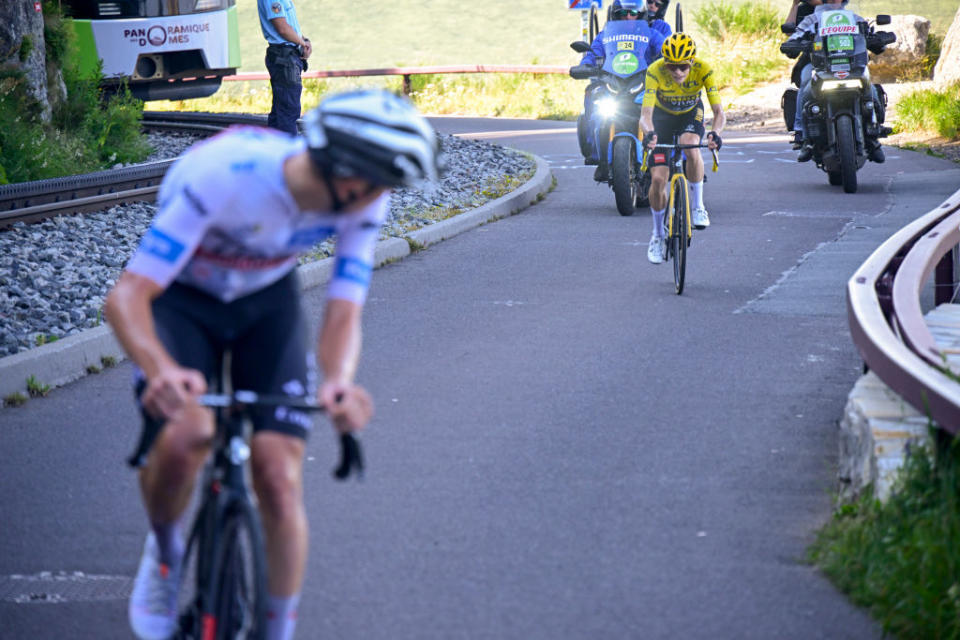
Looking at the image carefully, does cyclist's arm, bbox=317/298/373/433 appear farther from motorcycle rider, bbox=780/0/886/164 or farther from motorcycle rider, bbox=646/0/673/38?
motorcycle rider, bbox=780/0/886/164

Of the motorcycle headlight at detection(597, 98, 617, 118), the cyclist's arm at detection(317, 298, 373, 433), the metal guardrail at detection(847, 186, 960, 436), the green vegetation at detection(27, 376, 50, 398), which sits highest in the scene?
the cyclist's arm at detection(317, 298, 373, 433)

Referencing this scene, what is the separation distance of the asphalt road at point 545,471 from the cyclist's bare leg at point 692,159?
0.84m

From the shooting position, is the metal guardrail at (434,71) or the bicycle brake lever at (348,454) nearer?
the bicycle brake lever at (348,454)

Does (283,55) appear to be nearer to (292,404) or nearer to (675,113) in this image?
(675,113)

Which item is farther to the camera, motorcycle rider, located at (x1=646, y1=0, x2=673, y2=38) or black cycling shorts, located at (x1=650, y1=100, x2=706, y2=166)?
motorcycle rider, located at (x1=646, y1=0, x2=673, y2=38)

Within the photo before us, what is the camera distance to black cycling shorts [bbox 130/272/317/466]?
3.80 meters

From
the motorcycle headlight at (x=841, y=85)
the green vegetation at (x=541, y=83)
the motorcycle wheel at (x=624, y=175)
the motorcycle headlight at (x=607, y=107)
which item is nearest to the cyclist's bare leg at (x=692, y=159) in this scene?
the motorcycle wheel at (x=624, y=175)

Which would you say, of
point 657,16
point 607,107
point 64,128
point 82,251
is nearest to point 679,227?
point 607,107

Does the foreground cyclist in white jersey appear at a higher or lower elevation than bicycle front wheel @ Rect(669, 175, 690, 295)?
higher

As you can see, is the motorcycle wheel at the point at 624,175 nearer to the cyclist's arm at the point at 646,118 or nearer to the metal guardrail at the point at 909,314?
the cyclist's arm at the point at 646,118

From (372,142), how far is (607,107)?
12.1m

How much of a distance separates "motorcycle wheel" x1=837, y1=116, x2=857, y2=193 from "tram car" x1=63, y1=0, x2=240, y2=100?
1017cm

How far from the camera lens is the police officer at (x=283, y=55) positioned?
16.6m

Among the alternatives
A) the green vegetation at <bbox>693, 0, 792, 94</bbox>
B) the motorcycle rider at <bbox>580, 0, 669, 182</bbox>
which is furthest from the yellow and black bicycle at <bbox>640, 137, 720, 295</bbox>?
the green vegetation at <bbox>693, 0, 792, 94</bbox>
